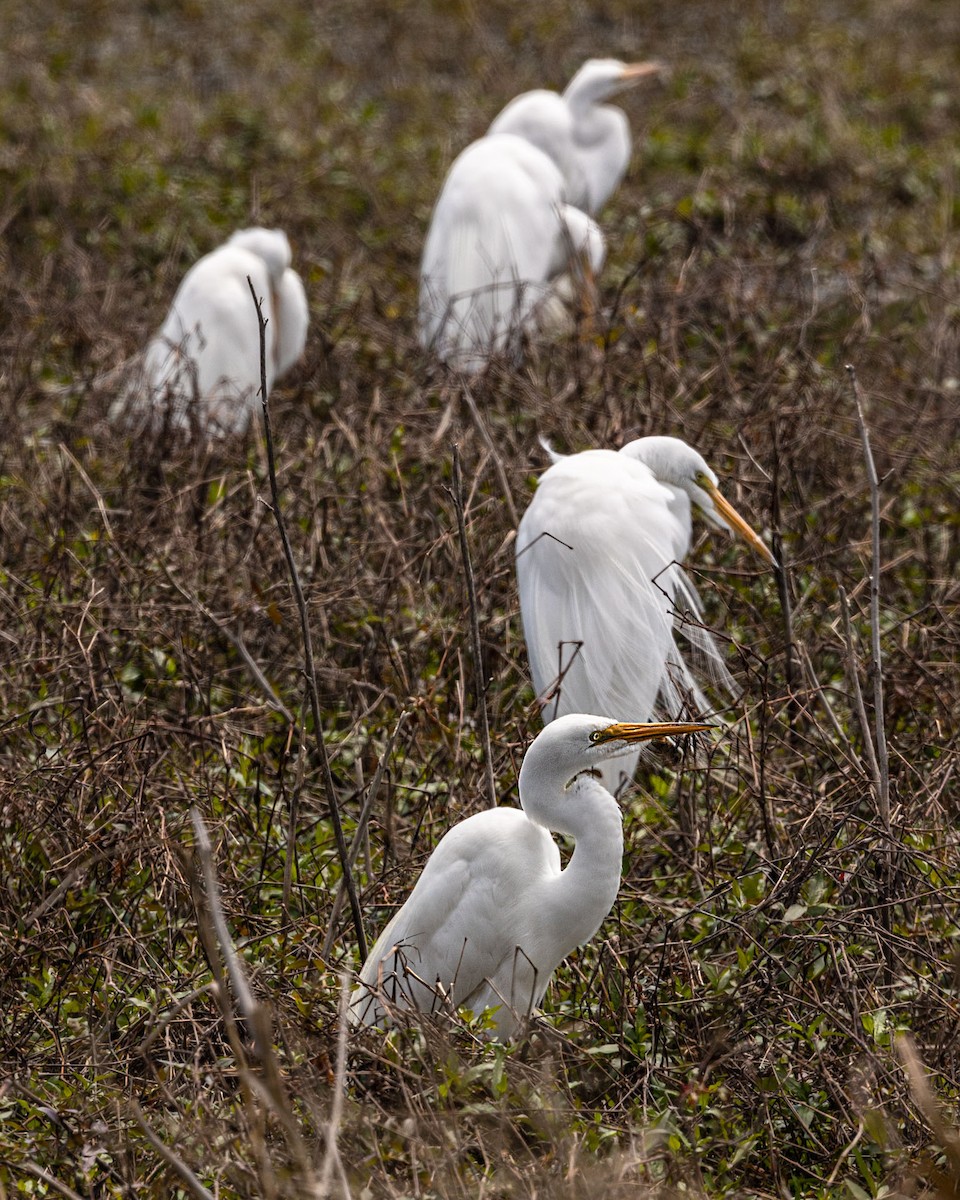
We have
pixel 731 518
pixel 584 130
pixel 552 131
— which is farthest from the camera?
pixel 584 130

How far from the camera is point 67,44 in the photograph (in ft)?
26.1

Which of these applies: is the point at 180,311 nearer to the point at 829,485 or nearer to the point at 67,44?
the point at 829,485

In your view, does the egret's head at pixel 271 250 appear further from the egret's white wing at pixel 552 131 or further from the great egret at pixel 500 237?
the egret's white wing at pixel 552 131

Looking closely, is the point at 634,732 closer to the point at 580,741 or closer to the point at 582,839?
the point at 580,741

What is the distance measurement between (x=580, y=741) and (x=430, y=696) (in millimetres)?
843

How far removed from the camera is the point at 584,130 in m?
6.00

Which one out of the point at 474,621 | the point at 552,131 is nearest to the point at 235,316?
the point at 552,131

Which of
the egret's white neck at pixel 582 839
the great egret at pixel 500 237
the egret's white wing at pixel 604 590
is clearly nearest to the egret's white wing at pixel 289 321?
the great egret at pixel 500 237

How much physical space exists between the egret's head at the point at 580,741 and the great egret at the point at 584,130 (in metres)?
4.05

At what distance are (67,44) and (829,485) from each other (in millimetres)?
5762

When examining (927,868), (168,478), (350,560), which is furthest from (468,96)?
(927,868)

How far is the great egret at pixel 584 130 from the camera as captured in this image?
586 centimetres

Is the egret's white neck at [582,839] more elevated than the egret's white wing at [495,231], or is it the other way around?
the egret's white wing at [495,231]

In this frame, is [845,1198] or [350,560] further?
[350,560]
